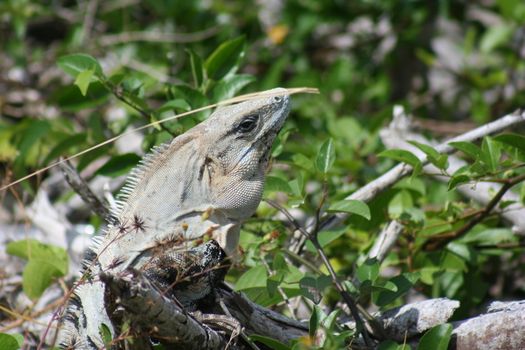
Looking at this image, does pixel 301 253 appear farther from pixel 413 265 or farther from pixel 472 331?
pixel 472 331

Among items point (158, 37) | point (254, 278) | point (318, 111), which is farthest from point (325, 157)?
point (158, 37)

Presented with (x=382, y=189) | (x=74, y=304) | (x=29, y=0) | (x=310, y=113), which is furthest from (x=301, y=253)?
(x=29, y=0)

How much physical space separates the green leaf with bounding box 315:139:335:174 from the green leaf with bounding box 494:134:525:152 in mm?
706

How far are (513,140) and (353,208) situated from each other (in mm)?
784

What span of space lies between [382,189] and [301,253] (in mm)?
531

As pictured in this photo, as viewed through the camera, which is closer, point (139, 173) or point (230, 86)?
point (139, 173)

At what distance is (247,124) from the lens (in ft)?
11.7

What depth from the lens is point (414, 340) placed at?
3.62 metres

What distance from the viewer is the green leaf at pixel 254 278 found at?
3893 millimetres

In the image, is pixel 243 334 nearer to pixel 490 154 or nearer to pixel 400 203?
pixel 490 154

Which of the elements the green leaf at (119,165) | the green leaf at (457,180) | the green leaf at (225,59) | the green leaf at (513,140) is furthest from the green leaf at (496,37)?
the green leaf at (119,165)

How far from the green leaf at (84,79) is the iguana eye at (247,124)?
0.92 metres

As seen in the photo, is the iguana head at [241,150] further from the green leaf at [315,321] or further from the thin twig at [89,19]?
the thin twig at [89,19]

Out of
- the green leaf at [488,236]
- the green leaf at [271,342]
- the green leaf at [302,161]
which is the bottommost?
the green leaf at [488,236]
